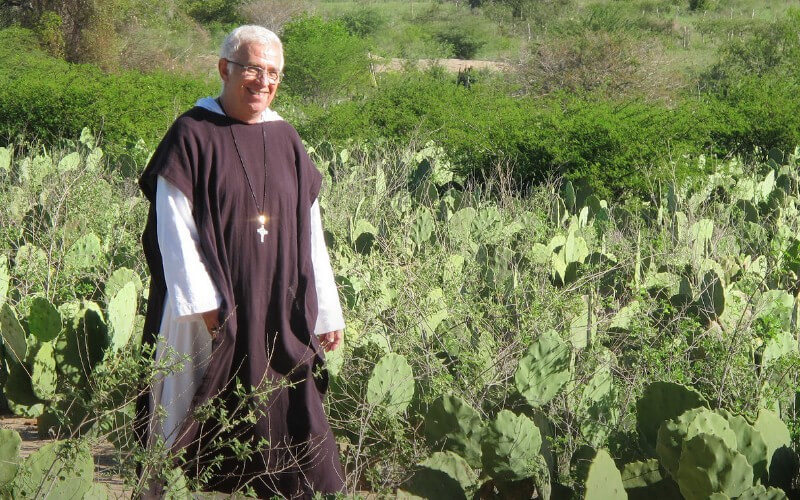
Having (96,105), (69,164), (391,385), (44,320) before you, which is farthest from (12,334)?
(96,105)

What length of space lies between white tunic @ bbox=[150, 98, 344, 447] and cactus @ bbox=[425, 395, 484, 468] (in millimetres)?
425

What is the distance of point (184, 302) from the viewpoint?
2830 millimetres

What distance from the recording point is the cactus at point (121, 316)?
4090 millimetres

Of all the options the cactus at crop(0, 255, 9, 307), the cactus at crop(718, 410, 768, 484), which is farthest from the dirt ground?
the cactus at crop(718, 410, 768, 484)

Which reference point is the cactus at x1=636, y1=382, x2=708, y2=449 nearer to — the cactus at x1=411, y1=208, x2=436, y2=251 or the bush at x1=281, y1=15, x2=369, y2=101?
the cactus at x1=411, y1=208, x2=436, y2=251

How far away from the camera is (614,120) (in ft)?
28.3

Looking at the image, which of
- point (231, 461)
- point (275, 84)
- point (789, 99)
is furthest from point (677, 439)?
point (789, 99)

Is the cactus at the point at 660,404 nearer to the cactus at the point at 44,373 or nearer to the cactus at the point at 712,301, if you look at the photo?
the cactus at the point at 712,301

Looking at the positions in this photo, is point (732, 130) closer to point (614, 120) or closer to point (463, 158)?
point (614, 120)

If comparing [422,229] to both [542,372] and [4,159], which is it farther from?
[4,159]

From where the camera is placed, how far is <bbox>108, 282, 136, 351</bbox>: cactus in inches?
161

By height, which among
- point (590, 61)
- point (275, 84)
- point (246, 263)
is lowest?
point (590, 61)

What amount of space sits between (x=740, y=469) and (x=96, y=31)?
73.8 feet

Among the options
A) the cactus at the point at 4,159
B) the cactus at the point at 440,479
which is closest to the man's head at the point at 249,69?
the cactus at the point at 440,479
